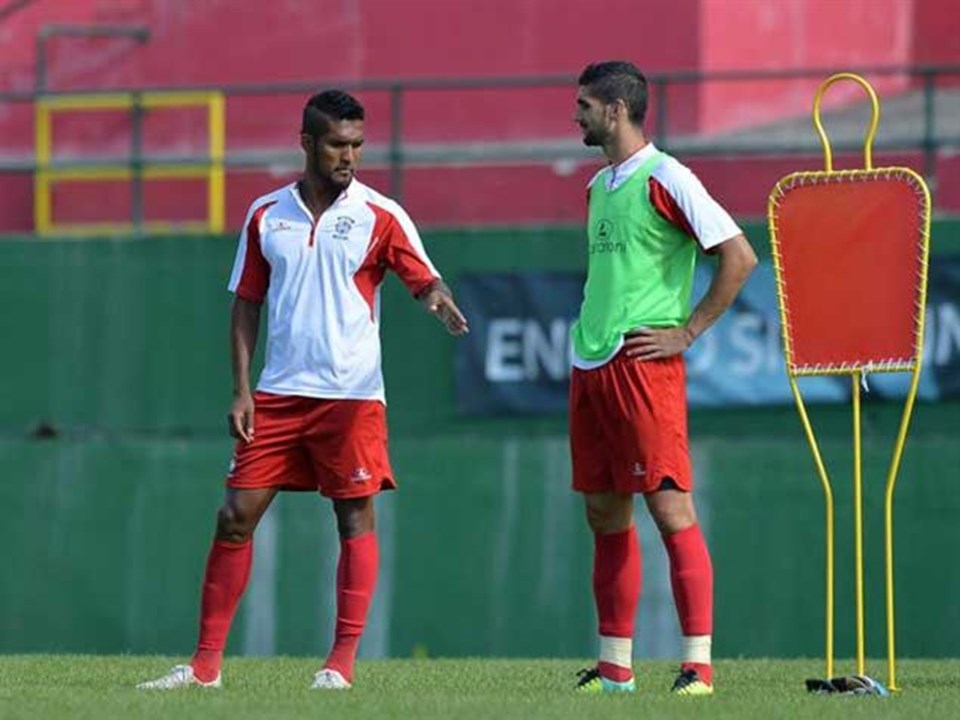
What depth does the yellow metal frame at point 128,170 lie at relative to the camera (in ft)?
57.9

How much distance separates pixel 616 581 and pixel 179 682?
1493 mm

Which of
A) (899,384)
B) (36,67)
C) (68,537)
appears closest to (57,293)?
(68,537)

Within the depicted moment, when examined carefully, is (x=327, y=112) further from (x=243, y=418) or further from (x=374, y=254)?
(x=243, y=418)

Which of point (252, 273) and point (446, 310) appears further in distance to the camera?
point (252, 273)

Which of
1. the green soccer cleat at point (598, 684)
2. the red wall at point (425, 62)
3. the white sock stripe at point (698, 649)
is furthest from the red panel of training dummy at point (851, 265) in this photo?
the red wall at point (425, 62)

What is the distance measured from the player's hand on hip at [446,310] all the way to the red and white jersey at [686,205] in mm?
671

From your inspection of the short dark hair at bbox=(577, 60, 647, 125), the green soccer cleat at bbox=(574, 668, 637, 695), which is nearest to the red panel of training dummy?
the short dark hair at bbox=(577, 60, 647, 125)

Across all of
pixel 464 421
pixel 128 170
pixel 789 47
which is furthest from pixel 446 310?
pixel 789 47

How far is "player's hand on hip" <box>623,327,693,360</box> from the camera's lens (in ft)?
30.9

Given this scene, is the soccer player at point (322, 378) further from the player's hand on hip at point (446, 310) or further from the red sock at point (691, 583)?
the red sock at point (691, 583)

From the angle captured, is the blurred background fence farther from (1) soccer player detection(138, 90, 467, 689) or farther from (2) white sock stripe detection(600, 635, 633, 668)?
(1) soccer player detection(138, 90, 467, 689)

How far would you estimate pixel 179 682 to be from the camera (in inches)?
379

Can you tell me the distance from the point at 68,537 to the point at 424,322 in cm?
239

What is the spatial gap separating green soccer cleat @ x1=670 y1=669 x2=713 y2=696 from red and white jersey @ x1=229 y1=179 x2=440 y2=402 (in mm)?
1416
